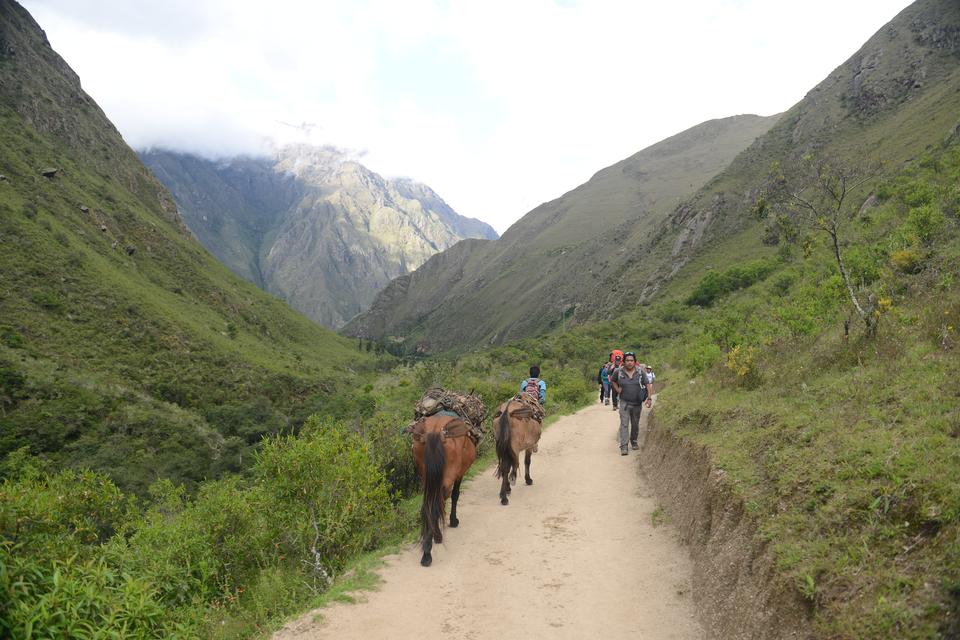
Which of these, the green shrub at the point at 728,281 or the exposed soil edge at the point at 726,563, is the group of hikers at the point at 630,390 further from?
the green shrub at the point at 728,281

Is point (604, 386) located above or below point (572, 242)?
below

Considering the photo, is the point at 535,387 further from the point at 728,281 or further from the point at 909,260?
the point at 728,281

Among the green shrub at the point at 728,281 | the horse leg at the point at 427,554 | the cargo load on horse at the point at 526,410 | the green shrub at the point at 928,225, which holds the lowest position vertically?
the horse leg at the point at 427,554

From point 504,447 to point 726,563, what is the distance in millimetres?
4646

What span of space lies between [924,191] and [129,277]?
77.9 metres

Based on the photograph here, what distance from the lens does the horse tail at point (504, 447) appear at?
9.38 m

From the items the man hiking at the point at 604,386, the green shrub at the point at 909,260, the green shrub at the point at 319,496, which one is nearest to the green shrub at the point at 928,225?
the green shrub at the point at 909,260

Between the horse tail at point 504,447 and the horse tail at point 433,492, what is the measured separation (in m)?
2.36

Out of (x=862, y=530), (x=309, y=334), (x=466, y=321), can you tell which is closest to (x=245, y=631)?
(x=862, y=530)

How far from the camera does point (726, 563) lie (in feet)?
17.2

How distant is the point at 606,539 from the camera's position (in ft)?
24.4

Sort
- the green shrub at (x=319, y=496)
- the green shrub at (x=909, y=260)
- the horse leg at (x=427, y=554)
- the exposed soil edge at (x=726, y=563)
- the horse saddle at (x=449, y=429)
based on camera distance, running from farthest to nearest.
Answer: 1. the green shrub at (x=909, y=260)
2. the horse saddle at (x=449, y=429)
3. the green shrub at (x=319, y=496)
4. the horse leg at (x=427, y=554)
5. the exposed soil edge at (x=726, y=563)

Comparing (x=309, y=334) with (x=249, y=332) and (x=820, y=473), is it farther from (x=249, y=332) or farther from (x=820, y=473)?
(x=820, y=473)

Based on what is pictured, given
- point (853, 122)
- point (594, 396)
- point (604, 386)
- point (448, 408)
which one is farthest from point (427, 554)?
point (853, 122)
